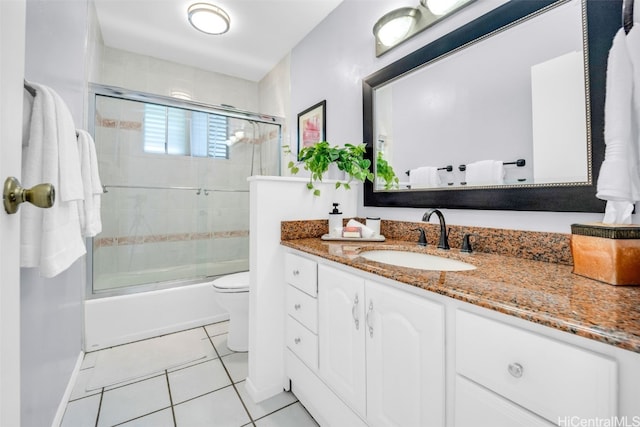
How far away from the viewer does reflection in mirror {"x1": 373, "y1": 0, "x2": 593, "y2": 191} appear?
0.95 meters

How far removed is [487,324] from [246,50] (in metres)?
2.97

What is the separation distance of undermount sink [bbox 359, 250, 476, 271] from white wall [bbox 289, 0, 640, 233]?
23 cm

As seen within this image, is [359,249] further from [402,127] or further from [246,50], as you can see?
[246,50]

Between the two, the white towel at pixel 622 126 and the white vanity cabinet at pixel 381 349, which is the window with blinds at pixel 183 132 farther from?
the white towel at pixel 622 126

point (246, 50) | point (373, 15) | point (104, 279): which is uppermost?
point (246, 50)

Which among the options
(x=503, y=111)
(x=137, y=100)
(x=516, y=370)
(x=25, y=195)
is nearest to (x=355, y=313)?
(x=516, y=370)

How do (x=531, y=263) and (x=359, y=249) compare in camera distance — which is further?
(x=359, y=249)

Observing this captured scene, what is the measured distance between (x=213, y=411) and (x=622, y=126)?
1.90m

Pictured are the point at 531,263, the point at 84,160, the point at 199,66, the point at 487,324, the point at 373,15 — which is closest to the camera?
the point at 487,324

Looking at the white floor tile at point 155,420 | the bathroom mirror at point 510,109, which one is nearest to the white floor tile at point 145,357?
the white floor tile at point 155,420

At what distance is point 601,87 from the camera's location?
0.87 m

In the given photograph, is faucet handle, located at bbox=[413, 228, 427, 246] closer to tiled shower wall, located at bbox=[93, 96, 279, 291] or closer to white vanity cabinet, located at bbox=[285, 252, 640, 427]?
white vanity cabinet, located at bbox=[285, 252, 640, 427]

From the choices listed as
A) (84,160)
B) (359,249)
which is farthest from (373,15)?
(84,160)

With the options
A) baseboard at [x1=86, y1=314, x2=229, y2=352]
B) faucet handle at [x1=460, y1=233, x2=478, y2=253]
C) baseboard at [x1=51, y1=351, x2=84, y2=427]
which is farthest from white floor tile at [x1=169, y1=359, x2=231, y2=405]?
faucet handle at [x1=460, y1=233, x2=478, y2=253]
